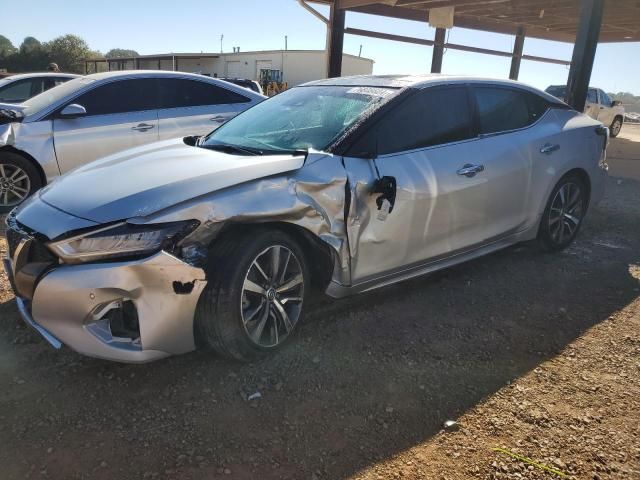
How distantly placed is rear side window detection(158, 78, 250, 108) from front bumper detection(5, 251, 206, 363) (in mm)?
4403

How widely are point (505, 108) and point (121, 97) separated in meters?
4.31

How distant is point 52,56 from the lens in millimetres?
45844

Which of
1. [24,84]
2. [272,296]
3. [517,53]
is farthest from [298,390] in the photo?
[517,53]

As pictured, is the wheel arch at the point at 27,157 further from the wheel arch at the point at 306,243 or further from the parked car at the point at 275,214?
the wheel arch at the point at 306,243

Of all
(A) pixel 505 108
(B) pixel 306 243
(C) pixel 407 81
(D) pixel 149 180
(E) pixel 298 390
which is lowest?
(E) pixel 298 390

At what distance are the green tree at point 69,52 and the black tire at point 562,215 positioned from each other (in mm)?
48093

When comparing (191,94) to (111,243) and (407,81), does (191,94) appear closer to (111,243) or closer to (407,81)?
(407,81)

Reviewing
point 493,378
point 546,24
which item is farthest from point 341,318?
point 546,24

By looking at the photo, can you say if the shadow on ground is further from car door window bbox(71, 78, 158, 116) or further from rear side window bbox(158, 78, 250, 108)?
rear side window bbox(158, 78, 250, 108)

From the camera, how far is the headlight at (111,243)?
8.04 feet

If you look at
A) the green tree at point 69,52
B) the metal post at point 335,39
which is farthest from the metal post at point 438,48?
the green tree at point 69,52

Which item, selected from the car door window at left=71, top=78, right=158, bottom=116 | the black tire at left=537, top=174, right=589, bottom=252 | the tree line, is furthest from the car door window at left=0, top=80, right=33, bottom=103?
the tree line

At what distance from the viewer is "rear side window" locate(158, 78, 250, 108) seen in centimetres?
648

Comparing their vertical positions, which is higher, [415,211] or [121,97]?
[121,97]
